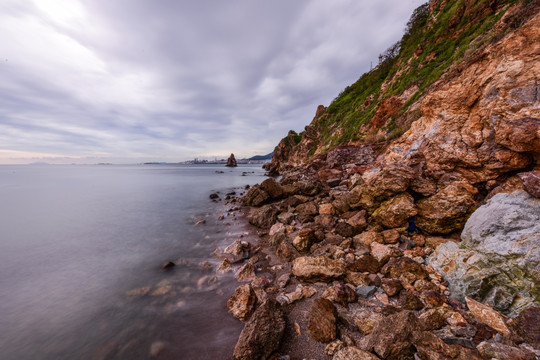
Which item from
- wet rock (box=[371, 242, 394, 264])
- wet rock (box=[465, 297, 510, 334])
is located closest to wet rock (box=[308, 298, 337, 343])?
wet rock (box=[371, 242, 394, 264])

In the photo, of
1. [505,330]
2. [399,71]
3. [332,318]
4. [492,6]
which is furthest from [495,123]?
[399,71]

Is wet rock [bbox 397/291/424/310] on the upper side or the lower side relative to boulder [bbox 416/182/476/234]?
lower

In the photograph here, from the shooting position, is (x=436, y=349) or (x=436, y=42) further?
(x=436, y=42)

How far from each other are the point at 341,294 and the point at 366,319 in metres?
0.83

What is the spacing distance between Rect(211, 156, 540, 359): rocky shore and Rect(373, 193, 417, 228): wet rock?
0.04 m

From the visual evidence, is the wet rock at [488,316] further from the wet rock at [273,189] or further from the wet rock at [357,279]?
the wet rock at [273,189]

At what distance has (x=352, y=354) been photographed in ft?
11.6

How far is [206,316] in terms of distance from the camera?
560 cm

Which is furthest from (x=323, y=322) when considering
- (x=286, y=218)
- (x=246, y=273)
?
(x=286, y=218)

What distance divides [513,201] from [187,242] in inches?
514

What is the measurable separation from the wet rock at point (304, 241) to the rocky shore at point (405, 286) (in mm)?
42

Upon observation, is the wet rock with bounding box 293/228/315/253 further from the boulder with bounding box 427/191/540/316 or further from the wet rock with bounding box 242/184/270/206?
the wet rock with bounding box 242/184/270/206

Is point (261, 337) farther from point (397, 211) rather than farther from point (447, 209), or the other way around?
point (447, 209)

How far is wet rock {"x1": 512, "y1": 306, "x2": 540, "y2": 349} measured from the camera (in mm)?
3318
